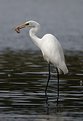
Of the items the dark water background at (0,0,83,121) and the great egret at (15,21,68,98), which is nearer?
the dark water background at (0,0,83,121)

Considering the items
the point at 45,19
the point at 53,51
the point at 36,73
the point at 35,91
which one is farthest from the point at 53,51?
the point at 45,19

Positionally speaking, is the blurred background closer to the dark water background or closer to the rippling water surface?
the dark water background

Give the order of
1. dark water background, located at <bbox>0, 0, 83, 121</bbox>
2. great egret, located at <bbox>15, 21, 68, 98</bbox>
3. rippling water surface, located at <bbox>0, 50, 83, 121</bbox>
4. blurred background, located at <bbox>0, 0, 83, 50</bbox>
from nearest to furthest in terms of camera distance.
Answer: rippling water surface, located at <bbox>0, 50, 83, 121</bbox> < dark water background, located at <bbox>0, 0, 83, 121</bbox> < great egret, located at <bbox>15, 21, 68, 98</bbox> < blurred background, located at <bbox>0, 0, 83, 50</bbox>

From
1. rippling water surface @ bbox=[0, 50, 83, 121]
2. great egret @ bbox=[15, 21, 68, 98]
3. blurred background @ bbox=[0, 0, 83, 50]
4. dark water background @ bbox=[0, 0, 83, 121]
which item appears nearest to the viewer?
rippling water surface @ bbox=[0, 50, 83, 121]

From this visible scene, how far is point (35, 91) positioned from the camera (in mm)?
15117

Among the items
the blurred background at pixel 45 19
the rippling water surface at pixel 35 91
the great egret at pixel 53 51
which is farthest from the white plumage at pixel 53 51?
the blurred background at pixel 45 19

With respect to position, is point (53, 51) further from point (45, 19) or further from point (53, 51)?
point (45, 19)

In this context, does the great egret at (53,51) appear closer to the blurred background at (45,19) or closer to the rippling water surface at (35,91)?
the rippling water surface at (35,91)

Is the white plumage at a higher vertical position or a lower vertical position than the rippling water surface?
higher

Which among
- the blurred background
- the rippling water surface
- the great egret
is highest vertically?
the blurred background

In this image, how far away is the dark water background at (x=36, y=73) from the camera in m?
13.0

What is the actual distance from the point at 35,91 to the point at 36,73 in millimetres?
2564

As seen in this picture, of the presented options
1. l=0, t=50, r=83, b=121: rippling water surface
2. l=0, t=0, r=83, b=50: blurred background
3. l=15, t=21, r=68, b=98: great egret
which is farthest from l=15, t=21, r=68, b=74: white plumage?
l=0, t=0, r=83, b=50: blurred background

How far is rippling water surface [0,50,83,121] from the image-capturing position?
12.6 m
